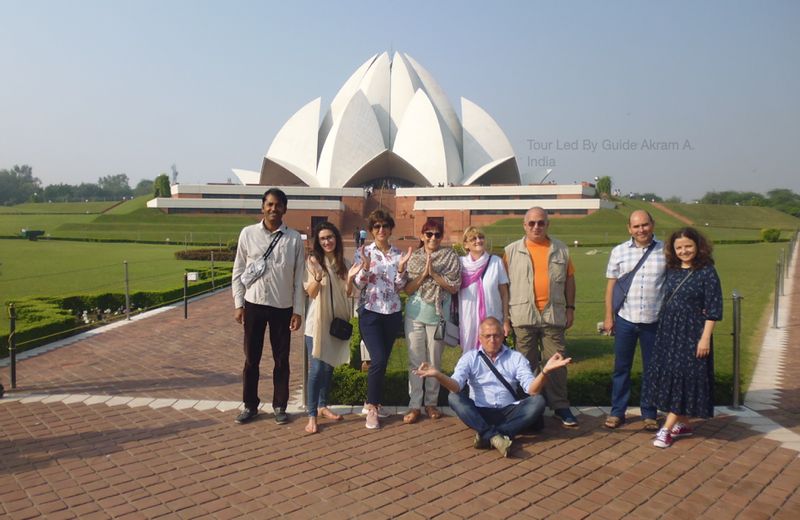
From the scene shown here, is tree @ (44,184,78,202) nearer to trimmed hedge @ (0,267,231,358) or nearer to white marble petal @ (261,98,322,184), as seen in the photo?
white marble petal @ (261,98,322,184)

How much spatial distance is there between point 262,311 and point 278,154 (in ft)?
124

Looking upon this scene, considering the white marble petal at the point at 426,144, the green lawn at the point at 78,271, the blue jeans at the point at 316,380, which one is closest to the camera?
the blue jeans at the point at 316,380

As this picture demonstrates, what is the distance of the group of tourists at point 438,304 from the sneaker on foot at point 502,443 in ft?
0.79

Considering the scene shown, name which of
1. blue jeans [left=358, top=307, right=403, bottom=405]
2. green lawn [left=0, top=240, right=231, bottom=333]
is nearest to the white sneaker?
blue jeans [left=358, top=307, right=403, bottom=405]

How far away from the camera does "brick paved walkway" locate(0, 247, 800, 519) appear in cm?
250

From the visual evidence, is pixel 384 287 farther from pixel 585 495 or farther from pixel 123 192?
pixel 123 192

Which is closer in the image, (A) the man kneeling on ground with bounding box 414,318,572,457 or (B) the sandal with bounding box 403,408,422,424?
(A) the man kneeling on ground with bounding box 414,318,572,457

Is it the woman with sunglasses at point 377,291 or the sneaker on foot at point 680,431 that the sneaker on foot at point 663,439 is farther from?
the woman with sunglasses at point 377,291

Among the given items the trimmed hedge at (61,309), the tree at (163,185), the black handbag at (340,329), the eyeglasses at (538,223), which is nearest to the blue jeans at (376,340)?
the black handbag at (340,329)

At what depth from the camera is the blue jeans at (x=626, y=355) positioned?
348 cm

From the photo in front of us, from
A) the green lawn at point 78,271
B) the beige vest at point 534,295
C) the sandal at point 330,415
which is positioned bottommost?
the green lawn at point 78,271

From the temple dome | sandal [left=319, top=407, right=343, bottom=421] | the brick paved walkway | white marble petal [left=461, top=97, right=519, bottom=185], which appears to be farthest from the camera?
white marble petal [left=461, top=97, right=519, bottom=185]

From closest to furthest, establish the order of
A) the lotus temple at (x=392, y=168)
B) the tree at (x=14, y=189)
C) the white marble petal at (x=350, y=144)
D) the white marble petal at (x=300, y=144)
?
1. the lotus temple at (x=392, y=168)
2. the white marble petal at (x=350, y=144)
3. the white marble petal at (x=300, y=144)
4. the tree at (x=14, y=189)

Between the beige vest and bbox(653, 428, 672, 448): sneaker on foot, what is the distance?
85cm
